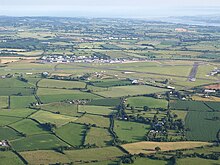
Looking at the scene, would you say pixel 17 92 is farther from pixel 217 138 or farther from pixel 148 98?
pixel 217 138

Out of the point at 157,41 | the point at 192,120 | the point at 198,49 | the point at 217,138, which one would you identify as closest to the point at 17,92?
the point at 192,120

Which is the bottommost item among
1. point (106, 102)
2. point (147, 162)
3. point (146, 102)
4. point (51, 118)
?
point (147, 162)

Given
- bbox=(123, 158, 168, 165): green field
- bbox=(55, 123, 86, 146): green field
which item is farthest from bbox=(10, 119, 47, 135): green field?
bbox=(123, 158, 168, 165): green field

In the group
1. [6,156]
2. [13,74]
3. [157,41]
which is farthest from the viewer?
→ [157,41]

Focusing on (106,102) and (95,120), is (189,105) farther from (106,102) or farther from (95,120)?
(95,120)

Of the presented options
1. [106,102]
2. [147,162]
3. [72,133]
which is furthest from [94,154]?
[106,102]
